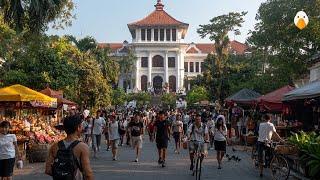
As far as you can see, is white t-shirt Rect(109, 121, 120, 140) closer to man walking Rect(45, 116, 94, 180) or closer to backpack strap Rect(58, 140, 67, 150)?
man walking Rect(45, 116, 94, 180)

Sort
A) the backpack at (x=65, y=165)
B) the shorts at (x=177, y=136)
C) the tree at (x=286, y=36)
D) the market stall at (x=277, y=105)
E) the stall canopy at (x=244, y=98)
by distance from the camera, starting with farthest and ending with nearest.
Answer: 1. the tree at (x=286, y=36)
2. the stall canopy at (x=244, y=98)
3. the shorts at (x=177, y=136)
4. the market stall at (x=277, y=105)
5. the backpack at (x=65, y=165)

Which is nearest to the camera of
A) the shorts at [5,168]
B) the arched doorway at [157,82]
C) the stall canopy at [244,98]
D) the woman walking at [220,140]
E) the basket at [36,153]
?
the shorts at [5,168]

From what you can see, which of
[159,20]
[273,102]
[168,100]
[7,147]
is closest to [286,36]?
[273,102]

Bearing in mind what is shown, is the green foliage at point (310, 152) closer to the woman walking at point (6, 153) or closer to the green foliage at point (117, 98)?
the woman walking at point (6, 153)

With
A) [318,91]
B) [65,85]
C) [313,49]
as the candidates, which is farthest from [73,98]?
[318,91]

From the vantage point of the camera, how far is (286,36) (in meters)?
33.5

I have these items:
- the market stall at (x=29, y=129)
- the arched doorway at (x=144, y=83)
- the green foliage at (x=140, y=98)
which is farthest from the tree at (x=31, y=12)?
the arched doorway at (x=144, y=83)

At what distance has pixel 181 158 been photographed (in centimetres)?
1984

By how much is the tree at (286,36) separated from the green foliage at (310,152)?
683 inches

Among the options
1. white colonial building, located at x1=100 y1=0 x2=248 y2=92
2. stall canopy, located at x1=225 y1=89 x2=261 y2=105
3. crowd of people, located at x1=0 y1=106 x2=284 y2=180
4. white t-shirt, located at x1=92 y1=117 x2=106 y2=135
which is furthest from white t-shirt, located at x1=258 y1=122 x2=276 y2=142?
white colonial building, located at x1=100 y1=0 x2=248 y2=92

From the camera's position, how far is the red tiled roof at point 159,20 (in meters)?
90.7

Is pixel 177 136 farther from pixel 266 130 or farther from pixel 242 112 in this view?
pixel 266 130

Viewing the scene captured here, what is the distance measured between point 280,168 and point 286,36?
21681mm

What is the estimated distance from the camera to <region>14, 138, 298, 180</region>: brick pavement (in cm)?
1410
